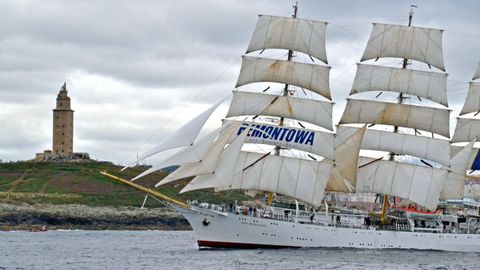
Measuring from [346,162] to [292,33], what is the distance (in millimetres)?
12865

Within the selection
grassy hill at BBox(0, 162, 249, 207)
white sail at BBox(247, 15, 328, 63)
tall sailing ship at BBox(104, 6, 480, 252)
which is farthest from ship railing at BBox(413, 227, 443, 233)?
grassy hill at BBox(0, 162, 249, 207)


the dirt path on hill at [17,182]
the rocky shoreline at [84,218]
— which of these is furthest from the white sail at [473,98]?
the dirt path on hill at [17,182]

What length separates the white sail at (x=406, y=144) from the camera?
9956cm

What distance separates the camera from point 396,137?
327 ft

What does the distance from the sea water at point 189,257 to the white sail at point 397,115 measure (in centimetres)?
1224

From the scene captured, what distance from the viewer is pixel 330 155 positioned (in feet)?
311

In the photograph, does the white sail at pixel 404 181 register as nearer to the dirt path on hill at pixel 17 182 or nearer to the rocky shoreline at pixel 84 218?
the rocky shoreline at pixel 84 218

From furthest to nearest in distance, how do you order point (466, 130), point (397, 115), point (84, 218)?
point (84, 218) < point (466, 130) < point (397, 115)

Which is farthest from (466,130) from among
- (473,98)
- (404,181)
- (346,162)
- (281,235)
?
(281,235)

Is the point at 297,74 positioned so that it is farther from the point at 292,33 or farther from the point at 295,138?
the point at 295,138

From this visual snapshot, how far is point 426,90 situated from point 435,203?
10.7m

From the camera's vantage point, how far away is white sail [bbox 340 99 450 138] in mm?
99625

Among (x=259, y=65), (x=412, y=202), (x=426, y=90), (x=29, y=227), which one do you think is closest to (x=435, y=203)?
(x=412, y=202)

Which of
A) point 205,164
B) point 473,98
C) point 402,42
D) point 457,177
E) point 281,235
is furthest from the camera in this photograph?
point 473,98
